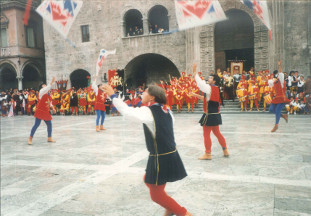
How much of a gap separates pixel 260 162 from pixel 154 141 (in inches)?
135

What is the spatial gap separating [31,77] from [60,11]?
103 feet

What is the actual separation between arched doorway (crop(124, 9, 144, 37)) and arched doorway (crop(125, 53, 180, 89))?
2181mm

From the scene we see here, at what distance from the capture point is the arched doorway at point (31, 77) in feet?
100

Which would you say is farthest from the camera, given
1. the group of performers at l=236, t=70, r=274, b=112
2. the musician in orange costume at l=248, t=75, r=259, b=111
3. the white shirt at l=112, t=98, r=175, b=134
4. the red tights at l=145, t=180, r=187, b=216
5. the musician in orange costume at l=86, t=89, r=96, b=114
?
the musician in orange costume at l=86, t=89, r=96, b=114

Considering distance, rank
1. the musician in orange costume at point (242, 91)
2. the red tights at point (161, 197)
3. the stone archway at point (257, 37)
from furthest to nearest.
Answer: the stone archway at point (257, 37) → the musician in orange costume at point (242, 91) → the red tights at point (161, 197)

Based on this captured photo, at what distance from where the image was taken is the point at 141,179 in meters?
4.98

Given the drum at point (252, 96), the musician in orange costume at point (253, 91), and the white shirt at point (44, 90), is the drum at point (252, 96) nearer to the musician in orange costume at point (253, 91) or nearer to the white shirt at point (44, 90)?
the musician in orange costume at point (253, 91)

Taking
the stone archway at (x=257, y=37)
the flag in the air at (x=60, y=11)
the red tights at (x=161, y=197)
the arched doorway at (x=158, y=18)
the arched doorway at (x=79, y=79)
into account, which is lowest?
the red tights at (x=161, y=197)

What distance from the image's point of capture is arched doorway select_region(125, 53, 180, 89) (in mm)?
24359

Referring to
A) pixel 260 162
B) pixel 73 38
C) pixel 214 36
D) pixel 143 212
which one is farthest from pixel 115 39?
pixel 143 212

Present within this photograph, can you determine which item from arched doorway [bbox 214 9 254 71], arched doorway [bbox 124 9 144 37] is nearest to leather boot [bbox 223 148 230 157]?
arched doorway [bbox 214 9 254 71]

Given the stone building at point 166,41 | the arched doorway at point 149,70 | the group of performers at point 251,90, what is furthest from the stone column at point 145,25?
the group of performers at point 251,90

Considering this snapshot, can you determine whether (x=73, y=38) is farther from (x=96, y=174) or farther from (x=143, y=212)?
(x=143, y=212)

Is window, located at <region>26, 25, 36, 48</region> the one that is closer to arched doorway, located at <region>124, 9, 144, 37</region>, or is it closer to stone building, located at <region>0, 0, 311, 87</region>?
stone building, located at <region>0, 0, 311, 87</region>
